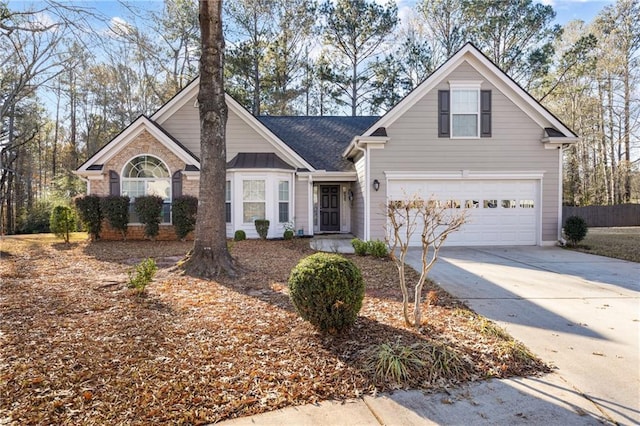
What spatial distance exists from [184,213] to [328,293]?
394 inches

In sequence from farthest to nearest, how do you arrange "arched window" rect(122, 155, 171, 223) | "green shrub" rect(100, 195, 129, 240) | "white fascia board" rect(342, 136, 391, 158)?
1. "arched window" rect(122, 155, 171, 223)
2. "green shrub" rect(100, 195, 129, 240)
3. "white fascia board" rect(342, 136, 391, 158)

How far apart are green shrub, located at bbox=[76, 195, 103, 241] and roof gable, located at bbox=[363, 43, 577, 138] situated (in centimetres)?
915

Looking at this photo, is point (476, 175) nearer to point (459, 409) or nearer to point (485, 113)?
point (485, 113)

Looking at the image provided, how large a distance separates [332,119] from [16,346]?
1603cm

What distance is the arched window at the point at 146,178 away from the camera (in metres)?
13.5

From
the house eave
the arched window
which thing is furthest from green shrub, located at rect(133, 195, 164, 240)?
the house eave

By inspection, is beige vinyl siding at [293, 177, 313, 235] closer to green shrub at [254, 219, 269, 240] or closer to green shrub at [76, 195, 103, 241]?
green shrub at [254, 219, 269, 240]

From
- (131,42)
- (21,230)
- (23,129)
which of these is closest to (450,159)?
(131,42)

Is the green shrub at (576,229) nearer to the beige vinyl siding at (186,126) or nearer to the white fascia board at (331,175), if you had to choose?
the white fascia board at (331,175)

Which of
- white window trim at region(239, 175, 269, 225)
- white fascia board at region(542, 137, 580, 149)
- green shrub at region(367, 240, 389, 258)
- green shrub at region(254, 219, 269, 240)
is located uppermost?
white fascia board at region(542, 137, 580, 149)

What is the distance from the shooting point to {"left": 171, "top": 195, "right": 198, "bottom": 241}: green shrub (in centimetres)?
1281

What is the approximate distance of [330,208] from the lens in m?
16.8

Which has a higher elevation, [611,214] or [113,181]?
[113,181]

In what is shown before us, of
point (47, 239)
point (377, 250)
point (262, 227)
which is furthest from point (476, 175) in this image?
point (47, 239)
